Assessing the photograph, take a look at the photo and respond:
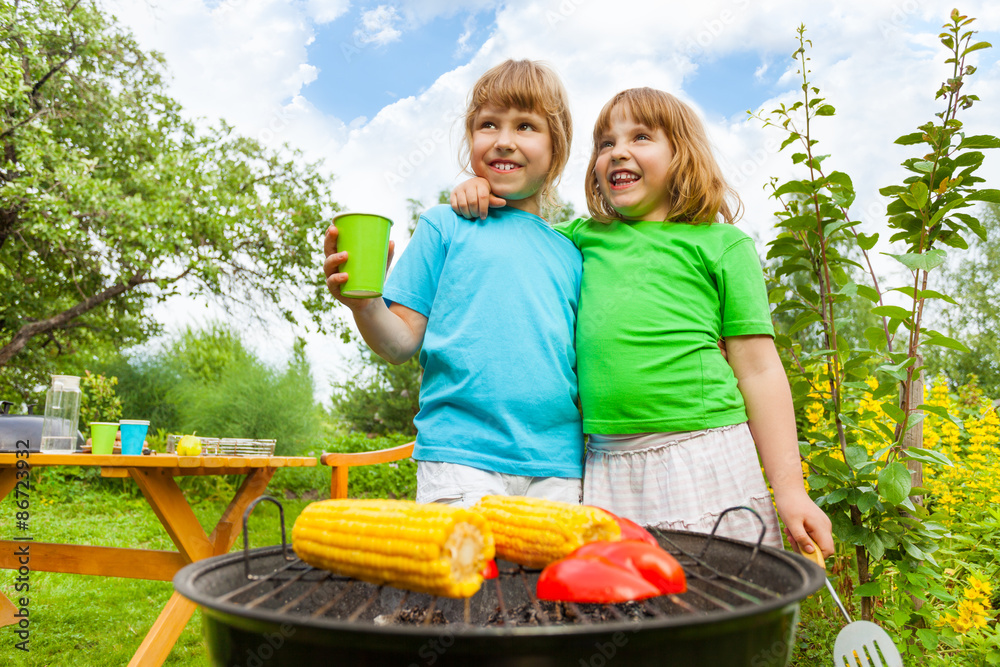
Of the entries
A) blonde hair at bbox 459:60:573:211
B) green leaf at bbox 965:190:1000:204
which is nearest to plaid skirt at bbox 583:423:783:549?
blonde hair at bbox 459:60:573:211

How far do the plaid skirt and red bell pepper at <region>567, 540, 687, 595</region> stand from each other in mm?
588

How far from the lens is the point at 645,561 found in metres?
0.87

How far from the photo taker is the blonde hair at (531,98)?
170 centimetres

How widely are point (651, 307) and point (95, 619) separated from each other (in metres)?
3.95

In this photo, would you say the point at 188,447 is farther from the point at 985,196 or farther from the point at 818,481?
the point at 985,196

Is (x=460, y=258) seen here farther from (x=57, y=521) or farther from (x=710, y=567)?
(x=57, y=521)

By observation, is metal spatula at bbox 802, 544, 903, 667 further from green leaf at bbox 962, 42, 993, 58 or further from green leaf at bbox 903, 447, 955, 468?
green leaf at bbox 962, 42, 993, 58

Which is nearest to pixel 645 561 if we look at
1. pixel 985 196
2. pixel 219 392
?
pixel 985 196

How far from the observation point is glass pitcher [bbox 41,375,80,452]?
3174 millimetres

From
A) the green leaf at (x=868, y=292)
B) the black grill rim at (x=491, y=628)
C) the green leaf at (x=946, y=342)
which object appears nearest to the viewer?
the black grill rim at (x=491, y=628)

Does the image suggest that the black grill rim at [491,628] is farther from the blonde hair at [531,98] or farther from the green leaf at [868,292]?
the blonde hair at [531,98]

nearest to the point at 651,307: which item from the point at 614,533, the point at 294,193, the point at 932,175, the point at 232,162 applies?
the point at 614,533

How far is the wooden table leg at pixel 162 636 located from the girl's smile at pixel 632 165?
224cm

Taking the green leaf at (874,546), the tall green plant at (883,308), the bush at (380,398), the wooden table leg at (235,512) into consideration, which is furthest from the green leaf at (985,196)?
the bush at (380,398)
